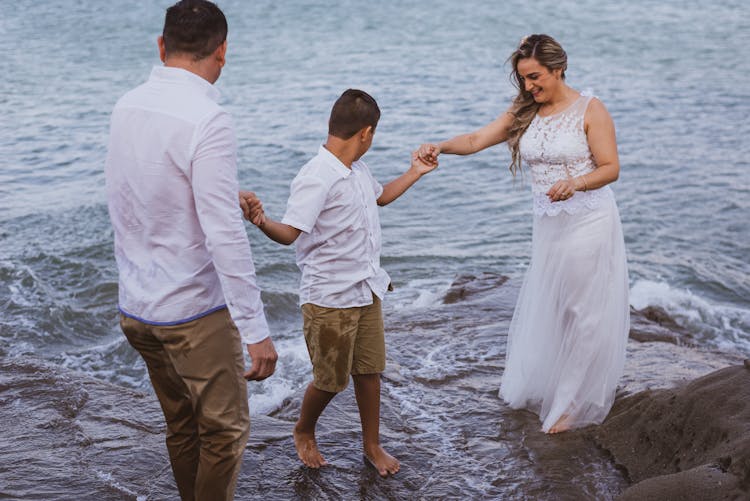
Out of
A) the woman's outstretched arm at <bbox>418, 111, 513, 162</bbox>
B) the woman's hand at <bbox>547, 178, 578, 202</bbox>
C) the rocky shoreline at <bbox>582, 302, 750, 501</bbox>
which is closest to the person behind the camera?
the rocky shoreline at <bbox>582, 302, 750, 501</bbox>

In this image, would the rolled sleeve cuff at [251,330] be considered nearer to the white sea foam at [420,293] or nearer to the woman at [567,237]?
the woman at [567,237]

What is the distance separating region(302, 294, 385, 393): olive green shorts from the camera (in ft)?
14.4

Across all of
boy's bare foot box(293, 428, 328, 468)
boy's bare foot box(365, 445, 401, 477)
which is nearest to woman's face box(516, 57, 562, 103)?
boy's bare foot box(365, 445, 401, 477)

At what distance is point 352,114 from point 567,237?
1570mm

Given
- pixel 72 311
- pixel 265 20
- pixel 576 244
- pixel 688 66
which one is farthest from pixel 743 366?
pixel 265 20

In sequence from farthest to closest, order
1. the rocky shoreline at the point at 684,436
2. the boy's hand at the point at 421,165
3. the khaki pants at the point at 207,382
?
1. the boy's hand at the point at 421,165
2. the rocky shoreline at the point at 684,436
3. the khaki pants at the point at 207,382

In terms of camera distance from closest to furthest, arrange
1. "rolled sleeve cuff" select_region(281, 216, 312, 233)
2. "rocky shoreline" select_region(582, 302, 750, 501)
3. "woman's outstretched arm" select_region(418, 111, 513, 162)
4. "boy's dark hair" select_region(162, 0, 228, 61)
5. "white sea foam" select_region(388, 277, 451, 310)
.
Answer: "boy's dark hair" select_region(162, 0, 228, 61), "rocky shoreline" select_region(582, 302, 750, 501), "rolled sleeve cuff" select_region(281, 216, 312, 233), "woman's outstretched arm" select_region(418, 111, 513, 162), "white sea foam" select_region(388, 277, 451, 310)

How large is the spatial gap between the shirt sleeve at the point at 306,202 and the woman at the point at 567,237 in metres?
1.02

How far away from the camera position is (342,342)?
4398 mm

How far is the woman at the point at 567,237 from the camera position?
4.98 metres

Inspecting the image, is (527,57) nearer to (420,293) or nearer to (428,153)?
(428,153)

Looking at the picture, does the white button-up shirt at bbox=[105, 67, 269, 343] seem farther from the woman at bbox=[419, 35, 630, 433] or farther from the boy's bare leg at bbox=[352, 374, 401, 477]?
the woman at bbox=[419, 35, 630, 433]

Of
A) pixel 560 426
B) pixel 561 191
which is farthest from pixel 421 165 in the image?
pixel 560 426

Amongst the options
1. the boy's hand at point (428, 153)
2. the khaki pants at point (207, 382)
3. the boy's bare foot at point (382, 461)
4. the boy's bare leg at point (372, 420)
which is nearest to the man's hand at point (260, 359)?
the khaki pants at point (207, 382)
